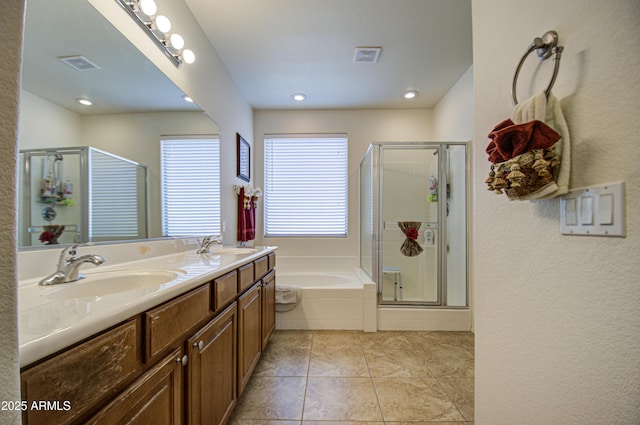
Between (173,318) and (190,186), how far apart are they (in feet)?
4.05

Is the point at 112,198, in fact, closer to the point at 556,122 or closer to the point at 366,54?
the point at 556,122

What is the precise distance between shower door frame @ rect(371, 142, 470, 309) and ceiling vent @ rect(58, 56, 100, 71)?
232 cm

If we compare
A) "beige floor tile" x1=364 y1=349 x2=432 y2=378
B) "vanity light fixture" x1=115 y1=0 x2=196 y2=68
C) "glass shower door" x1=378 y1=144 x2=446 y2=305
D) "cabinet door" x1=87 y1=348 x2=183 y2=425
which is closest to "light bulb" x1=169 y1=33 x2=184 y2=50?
"vanity light fixture" x1=115 y1=0 x2=196 y2=68

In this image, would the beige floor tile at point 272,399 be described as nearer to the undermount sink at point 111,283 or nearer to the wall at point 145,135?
the undermount sink at point 111,283

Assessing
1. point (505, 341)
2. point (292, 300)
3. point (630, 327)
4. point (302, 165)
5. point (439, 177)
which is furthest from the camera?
point (302, 165)

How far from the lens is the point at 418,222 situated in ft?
9.11

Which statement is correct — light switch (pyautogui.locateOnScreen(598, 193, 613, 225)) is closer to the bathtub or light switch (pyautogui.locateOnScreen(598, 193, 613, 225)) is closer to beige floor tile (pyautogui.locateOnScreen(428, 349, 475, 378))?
beige floor tile (pyautogui.locateOnScreen(428, 349, 475, 378))

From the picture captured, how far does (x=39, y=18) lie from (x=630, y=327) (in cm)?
194

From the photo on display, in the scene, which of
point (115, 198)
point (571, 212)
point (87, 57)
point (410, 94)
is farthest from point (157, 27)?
point (410, 94)

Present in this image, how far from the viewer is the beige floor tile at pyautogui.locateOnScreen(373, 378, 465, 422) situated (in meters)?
1.41

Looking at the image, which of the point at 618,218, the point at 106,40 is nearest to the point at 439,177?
the point at 618,218

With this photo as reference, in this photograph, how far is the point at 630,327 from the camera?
0.49 metres

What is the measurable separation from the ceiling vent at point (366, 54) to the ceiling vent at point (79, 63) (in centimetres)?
192

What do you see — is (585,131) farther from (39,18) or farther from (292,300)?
(292,300)
